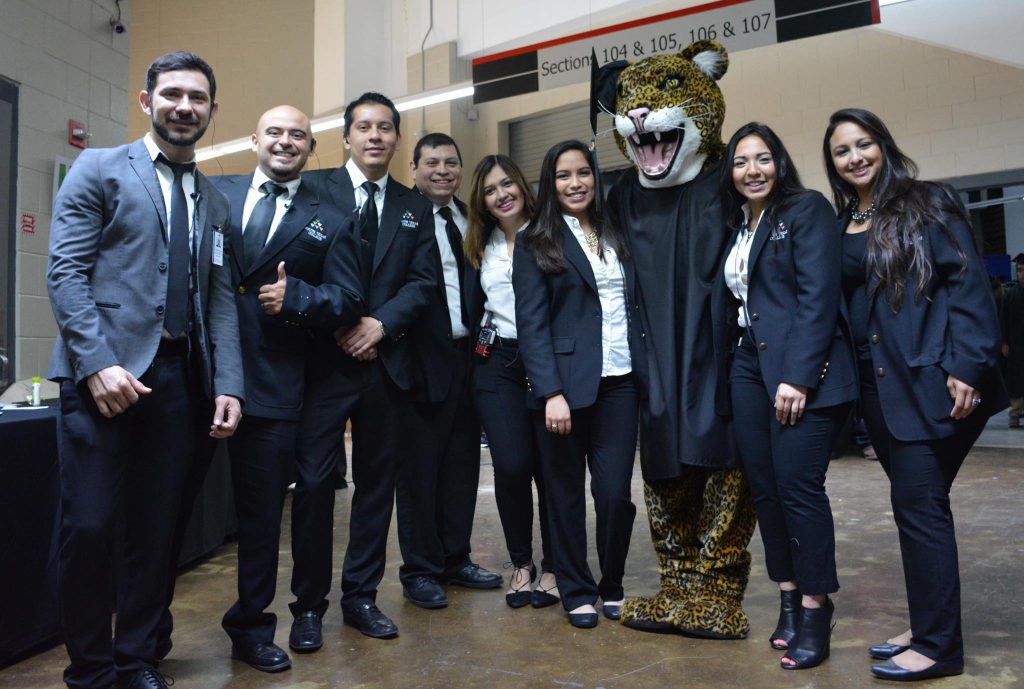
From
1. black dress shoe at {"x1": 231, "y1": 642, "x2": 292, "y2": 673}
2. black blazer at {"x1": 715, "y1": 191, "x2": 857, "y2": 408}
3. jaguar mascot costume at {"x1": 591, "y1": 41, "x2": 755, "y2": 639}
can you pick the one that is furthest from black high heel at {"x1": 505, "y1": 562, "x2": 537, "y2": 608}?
black blazer at {"x1": 715, "y1": 191, "x2": 857, "y2": 408}

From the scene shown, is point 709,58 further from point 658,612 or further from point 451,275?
point 658,612

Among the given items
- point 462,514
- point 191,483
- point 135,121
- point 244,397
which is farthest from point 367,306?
point 135,121

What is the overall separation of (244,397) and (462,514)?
3.76ft

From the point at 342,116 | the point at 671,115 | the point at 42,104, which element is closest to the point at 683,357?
the point at 671,115

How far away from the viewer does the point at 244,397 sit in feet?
7.07

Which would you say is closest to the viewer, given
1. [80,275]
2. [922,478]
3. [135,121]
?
[80,275]

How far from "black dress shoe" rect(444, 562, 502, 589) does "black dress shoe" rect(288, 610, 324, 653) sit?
0.70 meters

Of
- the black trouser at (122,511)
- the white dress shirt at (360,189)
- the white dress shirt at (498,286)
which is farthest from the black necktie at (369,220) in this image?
the black trouser at (122,511)

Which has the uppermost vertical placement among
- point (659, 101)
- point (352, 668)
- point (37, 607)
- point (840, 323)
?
point (659, 101)

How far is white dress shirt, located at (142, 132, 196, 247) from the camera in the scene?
2.07m

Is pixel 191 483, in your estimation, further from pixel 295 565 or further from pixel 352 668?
pixel 352 668

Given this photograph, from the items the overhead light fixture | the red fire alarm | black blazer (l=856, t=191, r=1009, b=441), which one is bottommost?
black blazer (l=856, t=191, r=1009, b=441)

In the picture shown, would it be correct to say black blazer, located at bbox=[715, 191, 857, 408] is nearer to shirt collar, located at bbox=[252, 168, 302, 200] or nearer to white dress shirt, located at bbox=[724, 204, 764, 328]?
white dress shirt, located at bbox=[724, 204, 764, 328]

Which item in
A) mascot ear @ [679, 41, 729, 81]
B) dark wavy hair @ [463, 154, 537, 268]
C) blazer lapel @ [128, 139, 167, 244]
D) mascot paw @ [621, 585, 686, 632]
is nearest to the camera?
blazer lapel @ [128, 139, 167, 244]
